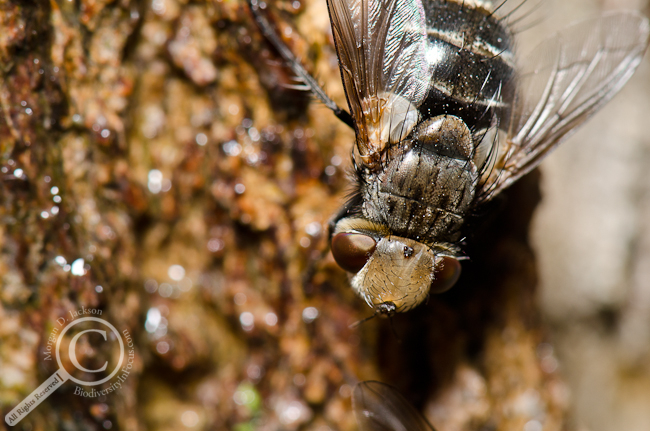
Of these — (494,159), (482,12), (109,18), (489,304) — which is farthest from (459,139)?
(109,18)

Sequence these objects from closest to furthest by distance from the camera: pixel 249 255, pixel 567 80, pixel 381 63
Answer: pixel 381 63, pixel 567 80, pixel 249 255

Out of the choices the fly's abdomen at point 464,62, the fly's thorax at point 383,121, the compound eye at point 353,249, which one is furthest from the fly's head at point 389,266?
the fly's abdomen at point 464,62

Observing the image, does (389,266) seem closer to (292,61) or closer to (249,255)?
(249,255)

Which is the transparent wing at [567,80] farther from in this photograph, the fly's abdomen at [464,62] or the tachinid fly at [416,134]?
the fly's abdomen at [464,62]

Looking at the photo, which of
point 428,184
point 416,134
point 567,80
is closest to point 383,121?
point 416,134

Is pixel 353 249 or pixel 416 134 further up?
pixel 416 134

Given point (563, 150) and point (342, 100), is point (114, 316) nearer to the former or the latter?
point (342, 100)
